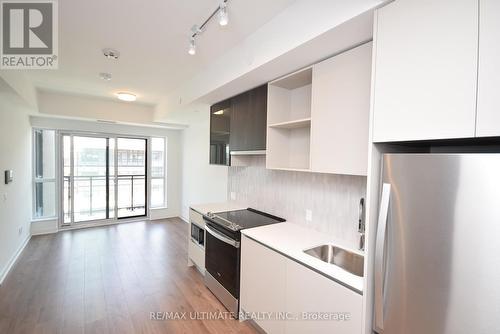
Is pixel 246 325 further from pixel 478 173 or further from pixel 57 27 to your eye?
pixel 57 27

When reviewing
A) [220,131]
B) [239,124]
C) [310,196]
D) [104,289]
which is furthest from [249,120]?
[104,289]

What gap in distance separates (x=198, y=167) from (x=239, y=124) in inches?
108

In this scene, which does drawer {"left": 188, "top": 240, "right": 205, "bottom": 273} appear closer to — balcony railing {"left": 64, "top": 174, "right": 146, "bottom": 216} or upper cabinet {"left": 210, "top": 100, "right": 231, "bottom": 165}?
upper cabinet {"left": 210, "top": 100, "right": 231, "bottom": 165}

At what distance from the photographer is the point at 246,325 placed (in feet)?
7.56

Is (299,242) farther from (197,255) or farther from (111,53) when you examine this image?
(111,53)

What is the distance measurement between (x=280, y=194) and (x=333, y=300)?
141 centimetres

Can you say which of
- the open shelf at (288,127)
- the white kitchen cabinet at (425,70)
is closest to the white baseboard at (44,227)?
the open shelf at (288,127)

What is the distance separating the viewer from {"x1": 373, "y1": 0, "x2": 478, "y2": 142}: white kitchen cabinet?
96 cm

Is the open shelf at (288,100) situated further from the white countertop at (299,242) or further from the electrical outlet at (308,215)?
the white countertop at (299,242)

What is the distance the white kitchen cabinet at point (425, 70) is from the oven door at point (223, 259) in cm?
176

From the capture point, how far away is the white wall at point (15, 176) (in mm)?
3082

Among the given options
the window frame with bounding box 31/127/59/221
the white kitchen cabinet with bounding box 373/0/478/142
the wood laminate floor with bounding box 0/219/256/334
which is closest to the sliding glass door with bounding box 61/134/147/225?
the window frame with bounding box 31/127/59/221

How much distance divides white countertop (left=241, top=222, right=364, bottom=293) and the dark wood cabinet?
0.89 m

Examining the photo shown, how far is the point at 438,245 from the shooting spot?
102 cm
